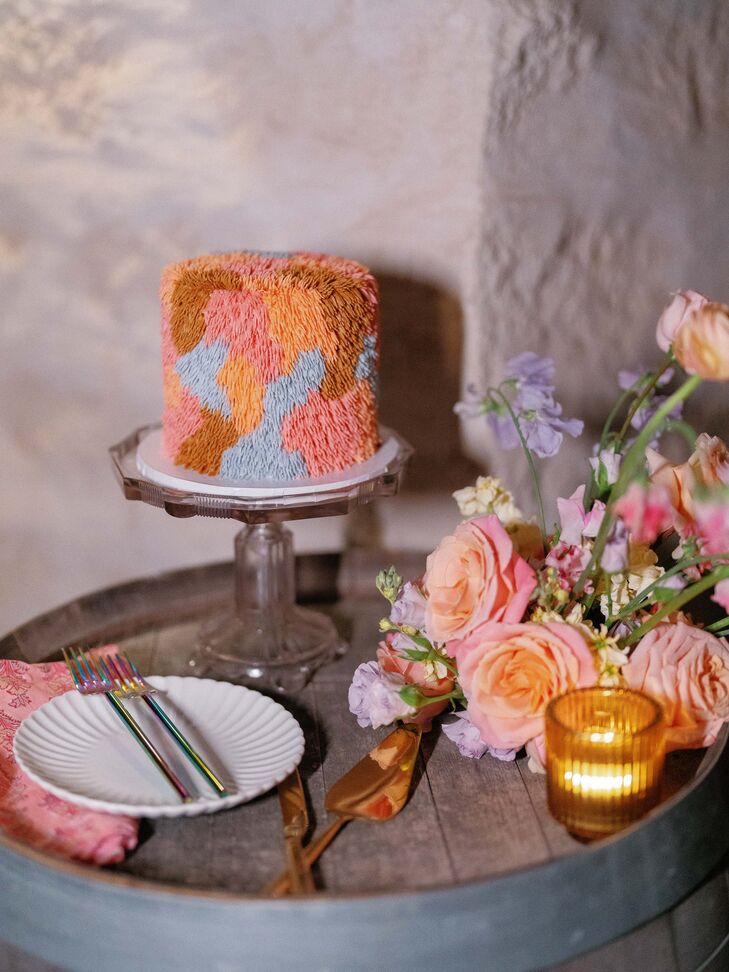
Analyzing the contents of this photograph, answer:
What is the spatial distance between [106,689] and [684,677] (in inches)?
17.2

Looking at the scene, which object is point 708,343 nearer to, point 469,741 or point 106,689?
point 469,741

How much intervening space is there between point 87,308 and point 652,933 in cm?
94

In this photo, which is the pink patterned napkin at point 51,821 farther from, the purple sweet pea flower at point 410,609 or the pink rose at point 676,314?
the pink rose at point 676,314

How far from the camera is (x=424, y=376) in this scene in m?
1.35

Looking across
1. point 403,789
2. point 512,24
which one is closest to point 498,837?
point 403,789

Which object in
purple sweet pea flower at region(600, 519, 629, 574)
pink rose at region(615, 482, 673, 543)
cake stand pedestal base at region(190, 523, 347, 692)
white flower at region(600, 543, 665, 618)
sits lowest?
cake stand pedestal base at region(190, 523, 347, 692)

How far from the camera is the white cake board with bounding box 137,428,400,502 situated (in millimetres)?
881

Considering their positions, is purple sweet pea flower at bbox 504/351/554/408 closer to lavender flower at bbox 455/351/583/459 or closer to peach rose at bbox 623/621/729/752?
lavender flower at bbox 455/351/583/459

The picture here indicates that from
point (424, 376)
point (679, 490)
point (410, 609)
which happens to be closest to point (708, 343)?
point (679, 490)

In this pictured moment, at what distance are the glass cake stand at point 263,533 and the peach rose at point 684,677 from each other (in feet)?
0.88

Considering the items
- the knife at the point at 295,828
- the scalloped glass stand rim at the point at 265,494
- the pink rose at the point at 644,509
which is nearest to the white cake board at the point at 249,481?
the scalloped glass stand rim at the point at 265,494

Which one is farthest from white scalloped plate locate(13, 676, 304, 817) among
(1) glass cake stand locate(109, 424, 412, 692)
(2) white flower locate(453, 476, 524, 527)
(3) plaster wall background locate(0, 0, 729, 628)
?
(3) plaster wall background locate(0, 0, 729, 628)

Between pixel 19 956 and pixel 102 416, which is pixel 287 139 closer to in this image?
pixel 102 416

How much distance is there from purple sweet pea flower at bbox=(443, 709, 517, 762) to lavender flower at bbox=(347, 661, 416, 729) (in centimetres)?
4
